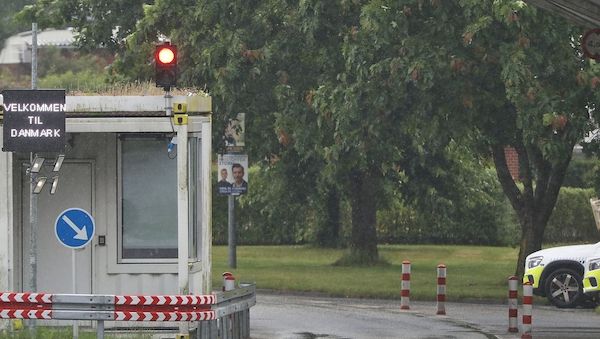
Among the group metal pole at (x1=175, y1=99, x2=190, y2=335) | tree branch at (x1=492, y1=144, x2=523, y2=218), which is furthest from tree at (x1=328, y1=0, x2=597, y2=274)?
metal pole at (x1=175, y1=99, x2=190, y2=335)

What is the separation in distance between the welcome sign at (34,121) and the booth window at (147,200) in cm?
253

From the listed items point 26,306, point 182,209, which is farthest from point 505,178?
point 26,306

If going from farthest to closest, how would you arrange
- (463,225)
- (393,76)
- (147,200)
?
(463,225) < (393,76) < (147,200)

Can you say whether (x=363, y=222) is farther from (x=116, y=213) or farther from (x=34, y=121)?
(x=34, y=121)

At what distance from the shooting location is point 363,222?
36.9 metres

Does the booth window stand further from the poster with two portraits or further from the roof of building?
the roof of building

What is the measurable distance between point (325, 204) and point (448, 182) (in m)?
7.34

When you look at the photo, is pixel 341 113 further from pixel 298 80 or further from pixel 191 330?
pixel 191 330

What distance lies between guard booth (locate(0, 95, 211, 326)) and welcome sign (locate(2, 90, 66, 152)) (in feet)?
5.68

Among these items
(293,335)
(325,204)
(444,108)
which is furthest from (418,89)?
(325,204)

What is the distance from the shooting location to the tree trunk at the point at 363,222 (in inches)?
1451

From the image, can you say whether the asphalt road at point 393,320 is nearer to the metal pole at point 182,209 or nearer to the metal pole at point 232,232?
the metal pole at point 182,209

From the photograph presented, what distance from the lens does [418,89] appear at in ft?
89.7

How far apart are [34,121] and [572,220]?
3477cm
